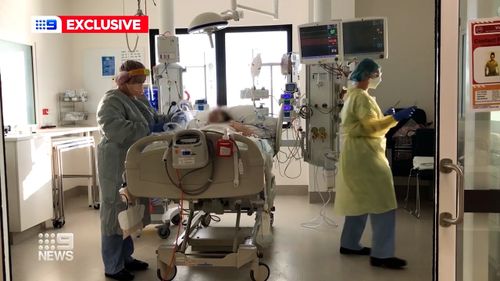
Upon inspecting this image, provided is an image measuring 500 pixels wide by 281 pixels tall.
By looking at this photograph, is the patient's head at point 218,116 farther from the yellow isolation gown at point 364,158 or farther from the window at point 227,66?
the yellow isolation gown at point 364,158

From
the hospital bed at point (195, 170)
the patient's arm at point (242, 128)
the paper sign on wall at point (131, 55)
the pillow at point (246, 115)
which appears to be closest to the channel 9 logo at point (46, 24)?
the paper sign on wall at point (131, 55)

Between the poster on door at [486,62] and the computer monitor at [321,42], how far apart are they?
2.09 m

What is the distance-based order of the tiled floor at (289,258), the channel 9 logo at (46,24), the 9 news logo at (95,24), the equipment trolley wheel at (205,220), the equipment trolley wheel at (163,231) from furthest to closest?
the 9 news logo at (95,24)
the channel 9 logo at (46,24)
the equipment trolley wheel at (163,231)
the equipment trolley wheel at (205,220)
the tiled floor at (289,258)

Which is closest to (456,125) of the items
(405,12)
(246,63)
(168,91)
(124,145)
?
(124,145)

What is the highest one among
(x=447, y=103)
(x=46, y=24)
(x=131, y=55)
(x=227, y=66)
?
(x=46, y=24)

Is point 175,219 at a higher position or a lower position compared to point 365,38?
lower

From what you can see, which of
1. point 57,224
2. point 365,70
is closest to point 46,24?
point 57,224

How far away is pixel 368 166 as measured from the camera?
9.53ft

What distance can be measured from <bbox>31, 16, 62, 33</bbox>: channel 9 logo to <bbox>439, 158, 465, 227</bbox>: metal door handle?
4.48 meters

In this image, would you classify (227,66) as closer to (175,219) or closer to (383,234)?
(175,219)

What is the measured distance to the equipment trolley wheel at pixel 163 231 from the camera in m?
3.71

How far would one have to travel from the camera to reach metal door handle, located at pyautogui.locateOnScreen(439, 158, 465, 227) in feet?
4.39

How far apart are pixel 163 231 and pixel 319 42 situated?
2.02 meters

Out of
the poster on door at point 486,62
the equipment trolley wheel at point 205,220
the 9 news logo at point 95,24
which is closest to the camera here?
the poster on door at point 486,62
